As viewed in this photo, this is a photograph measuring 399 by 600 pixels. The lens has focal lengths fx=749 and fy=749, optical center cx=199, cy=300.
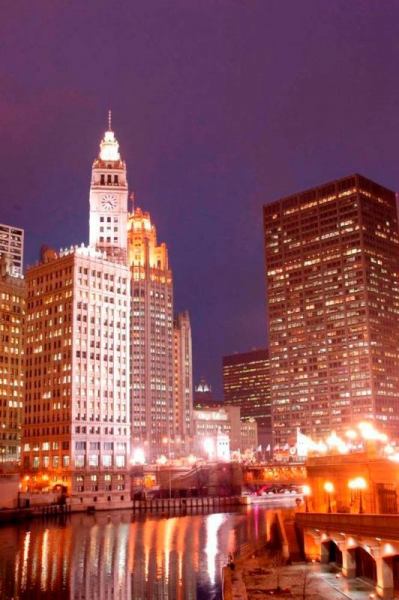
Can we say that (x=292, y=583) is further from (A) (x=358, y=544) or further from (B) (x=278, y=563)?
(B) (x=278, y=563)

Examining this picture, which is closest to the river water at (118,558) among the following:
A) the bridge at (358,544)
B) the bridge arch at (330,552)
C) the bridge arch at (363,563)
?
the bridge arch at (330,552)

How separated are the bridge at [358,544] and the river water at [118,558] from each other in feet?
35.1

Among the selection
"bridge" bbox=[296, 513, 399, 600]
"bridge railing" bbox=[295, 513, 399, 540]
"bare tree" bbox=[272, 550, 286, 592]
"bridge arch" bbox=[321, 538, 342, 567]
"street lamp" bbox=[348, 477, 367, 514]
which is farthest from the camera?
"bridge arch" bbox=[321, 538, 342, 567]

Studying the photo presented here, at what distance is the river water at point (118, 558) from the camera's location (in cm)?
7275

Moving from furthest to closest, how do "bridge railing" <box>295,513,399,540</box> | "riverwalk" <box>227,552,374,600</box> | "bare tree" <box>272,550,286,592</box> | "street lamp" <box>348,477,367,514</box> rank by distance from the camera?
"street lamp" <box>348,477,367,514</box> → "bare tree" <box>272,550,286,592</box> → "riverwalk" <box>227,552,374,600</box> → "bridge railing" <box>295,513,399,540</box>

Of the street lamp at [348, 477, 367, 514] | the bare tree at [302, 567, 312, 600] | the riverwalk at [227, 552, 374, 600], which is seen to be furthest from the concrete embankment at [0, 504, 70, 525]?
the street lamp at [348, 477, 367, 514]

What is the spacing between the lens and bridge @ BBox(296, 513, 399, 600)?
53.4m

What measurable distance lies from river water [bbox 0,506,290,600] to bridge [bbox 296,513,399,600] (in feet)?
35.1

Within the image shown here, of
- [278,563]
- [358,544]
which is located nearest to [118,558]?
[278,563]

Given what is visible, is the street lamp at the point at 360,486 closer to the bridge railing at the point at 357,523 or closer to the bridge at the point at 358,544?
the bridge railing at the point at 357,523

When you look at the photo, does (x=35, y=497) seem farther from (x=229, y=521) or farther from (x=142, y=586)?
(x=142, y=586)

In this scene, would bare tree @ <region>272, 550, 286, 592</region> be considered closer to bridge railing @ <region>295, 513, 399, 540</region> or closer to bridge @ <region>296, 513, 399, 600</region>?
bridge @ <region>296, 513, 399, 600</region>

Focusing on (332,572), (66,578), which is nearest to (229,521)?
(66,578)

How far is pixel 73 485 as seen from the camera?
646 ft
